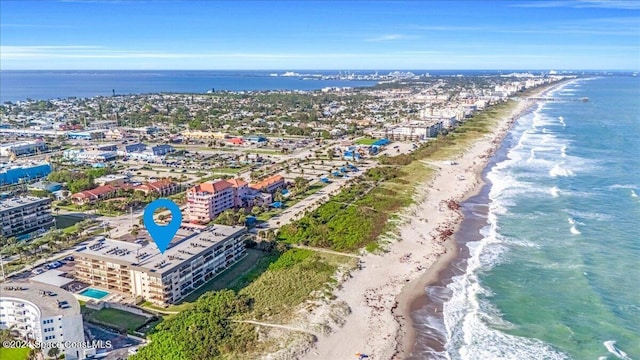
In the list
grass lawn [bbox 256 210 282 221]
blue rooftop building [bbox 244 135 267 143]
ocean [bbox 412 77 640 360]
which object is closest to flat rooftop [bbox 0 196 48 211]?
grass lawn [bbox 256 210 282 221]

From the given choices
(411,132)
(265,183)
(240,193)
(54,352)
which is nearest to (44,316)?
(54,352)

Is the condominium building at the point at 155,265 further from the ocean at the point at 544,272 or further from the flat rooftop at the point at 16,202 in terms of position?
the ocean at the point at 544,272

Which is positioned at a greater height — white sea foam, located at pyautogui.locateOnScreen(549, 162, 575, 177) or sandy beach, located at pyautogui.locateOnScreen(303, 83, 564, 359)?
white sea foam, located at pyautogui.locateOnScreen(549, 162, 575, 177)

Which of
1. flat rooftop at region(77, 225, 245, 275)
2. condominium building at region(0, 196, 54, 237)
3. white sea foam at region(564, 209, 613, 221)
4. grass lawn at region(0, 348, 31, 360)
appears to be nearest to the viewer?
grass lawn at region(0, 348, 31, 360)

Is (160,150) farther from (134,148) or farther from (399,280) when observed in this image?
(399,280)

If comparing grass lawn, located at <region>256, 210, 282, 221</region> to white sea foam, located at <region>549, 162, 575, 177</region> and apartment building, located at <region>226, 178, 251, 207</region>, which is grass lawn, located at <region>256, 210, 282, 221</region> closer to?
apartment building, located at <region>226, 178, 251, 207</region>

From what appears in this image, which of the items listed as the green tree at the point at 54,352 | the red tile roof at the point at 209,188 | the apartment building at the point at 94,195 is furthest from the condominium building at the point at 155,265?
the apartment building at the point at 94,195
